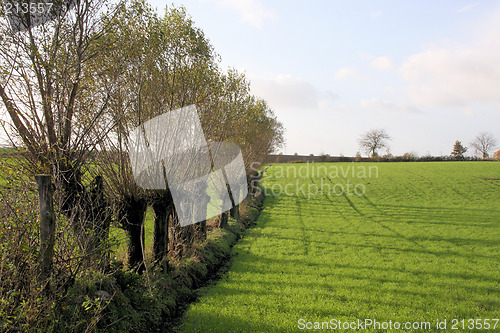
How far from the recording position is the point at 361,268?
47.5ft

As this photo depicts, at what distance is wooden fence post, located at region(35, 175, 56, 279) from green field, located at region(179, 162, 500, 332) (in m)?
4.69

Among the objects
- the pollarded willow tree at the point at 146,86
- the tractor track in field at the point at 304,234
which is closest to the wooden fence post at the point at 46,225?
the pollarded willow tree at the point at 146,86

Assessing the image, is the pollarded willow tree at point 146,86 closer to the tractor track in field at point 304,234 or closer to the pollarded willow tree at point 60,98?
the pollarded willow tree at point 60,98

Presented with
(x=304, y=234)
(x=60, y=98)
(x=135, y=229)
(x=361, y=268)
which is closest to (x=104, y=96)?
(x=60, y=98)

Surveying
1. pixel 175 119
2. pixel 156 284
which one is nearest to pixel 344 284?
pixel 156 284

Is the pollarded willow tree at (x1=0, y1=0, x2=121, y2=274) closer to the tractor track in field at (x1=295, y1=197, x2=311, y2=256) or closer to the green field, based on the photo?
the green field

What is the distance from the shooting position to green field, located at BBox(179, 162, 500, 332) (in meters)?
9.64

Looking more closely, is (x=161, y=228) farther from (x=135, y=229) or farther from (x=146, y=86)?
(x=146, y=86)

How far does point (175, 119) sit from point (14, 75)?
517 centimetres

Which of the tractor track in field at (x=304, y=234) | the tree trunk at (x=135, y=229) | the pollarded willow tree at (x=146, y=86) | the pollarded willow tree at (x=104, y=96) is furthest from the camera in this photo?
the tractor track in field at (x=304, y=234)

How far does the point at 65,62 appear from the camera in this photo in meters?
7.95

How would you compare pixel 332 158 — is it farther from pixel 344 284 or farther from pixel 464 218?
pixel 344 284

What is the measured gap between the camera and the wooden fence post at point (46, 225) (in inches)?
227

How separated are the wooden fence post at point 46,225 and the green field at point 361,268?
4.69m
